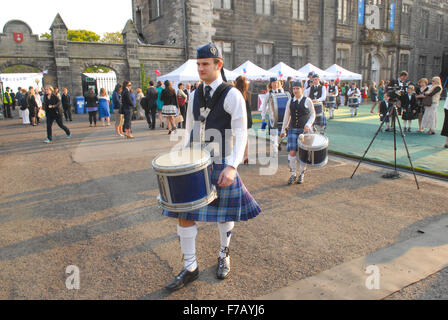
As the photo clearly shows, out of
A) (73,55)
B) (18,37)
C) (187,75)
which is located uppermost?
(18,37)

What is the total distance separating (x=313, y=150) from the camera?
5473 millimetres

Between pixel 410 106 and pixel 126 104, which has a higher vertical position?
pixel 126 104

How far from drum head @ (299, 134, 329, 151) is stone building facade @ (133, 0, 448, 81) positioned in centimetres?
1862

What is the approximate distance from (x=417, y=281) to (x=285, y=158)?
5.63 m

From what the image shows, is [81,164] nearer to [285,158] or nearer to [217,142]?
[285,158]

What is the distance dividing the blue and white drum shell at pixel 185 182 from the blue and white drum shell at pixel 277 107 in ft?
19.3

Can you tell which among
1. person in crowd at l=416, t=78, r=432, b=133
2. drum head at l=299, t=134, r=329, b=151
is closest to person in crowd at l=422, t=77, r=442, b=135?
person in crowd at l=416, t=78, r=432, b=133

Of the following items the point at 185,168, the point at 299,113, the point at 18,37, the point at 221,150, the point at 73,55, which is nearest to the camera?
the point at 185,168

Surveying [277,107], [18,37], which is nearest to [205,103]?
[277,107]

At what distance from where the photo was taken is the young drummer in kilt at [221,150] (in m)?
2.94

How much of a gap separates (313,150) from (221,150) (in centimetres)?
282

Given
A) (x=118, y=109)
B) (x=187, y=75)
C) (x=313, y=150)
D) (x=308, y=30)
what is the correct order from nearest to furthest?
(x=313, y=150) < (x=118, y=109) < (x=187, y=75) < (x=308, y=30)

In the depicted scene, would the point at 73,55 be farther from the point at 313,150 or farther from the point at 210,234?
the point at 210,234
